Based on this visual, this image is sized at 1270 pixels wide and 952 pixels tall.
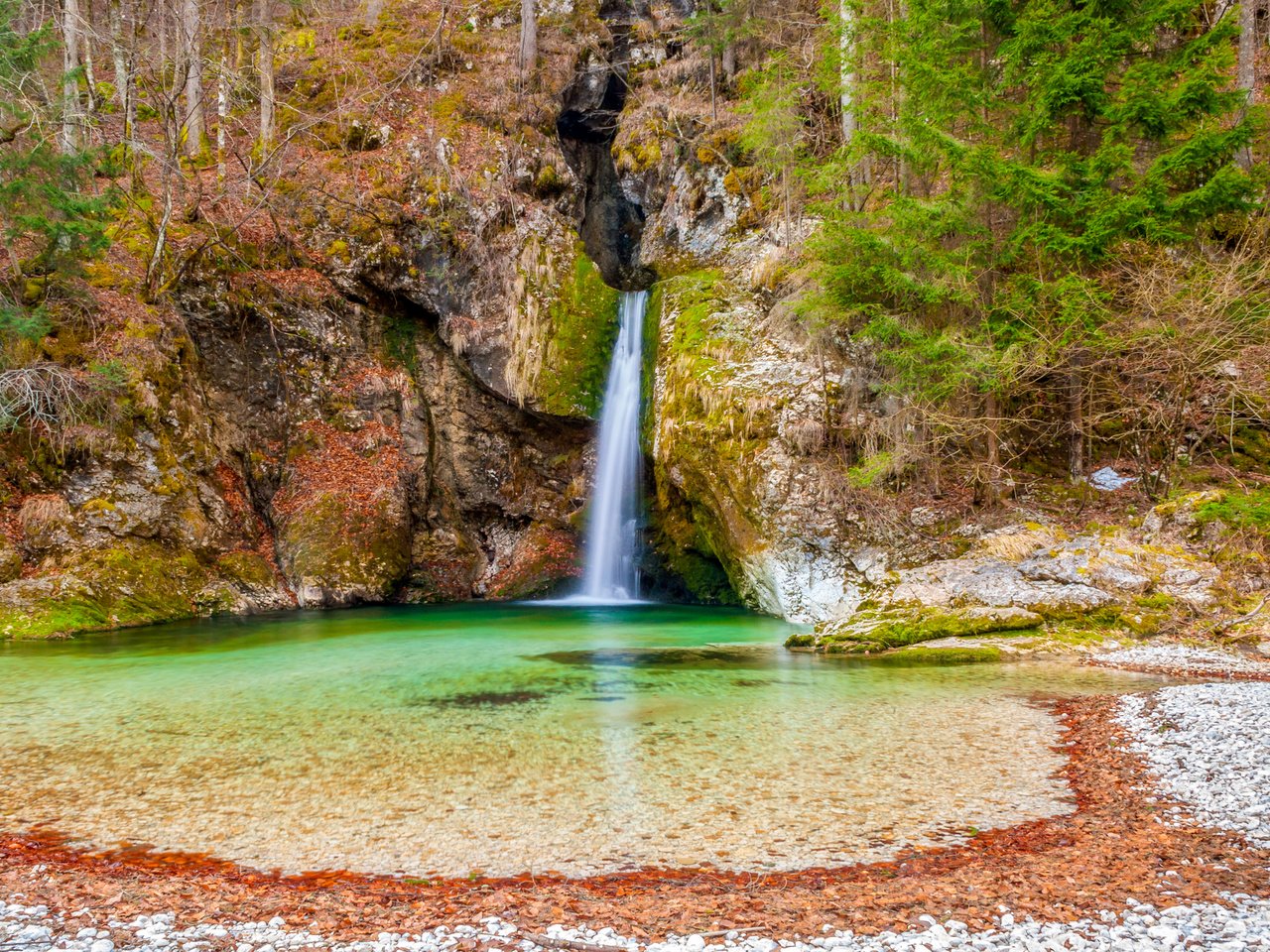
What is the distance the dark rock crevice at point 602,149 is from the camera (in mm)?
22125

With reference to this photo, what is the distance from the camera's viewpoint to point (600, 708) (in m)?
6.92

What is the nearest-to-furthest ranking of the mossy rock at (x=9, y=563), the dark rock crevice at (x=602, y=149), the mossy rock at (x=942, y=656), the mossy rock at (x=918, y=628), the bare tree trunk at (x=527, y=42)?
the mossy rock at (x=942, y=656)
the mossy rock at (x=918, y=628)
the mossy rock at (x=9, y=563)
the bare tree trunk at (x=527, y=42)
the dark rock crevice at (x=602, y=149)

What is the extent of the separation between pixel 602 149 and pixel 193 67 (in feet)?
35.8

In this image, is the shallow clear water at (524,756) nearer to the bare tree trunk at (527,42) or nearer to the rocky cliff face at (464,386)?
the rocky cliff face at (464,386)

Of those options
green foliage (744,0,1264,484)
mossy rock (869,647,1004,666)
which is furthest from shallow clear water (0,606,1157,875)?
green foliage (744,0,1264,484)

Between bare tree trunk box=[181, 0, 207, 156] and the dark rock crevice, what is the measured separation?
944cm

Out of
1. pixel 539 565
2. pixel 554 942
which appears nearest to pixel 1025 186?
pixel 554 942

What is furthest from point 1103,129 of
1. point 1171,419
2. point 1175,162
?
point 1171,419

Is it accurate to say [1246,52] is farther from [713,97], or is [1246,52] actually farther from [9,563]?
[9,563]

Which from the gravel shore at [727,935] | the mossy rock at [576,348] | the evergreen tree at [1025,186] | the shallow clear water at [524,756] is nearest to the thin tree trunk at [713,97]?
the mossy rock at [576,348]

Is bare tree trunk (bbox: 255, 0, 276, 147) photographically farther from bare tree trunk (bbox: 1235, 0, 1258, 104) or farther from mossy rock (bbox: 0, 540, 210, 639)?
bare tree trunk (bbox: 1235, 0, 1258, 104)

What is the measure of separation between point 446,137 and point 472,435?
25.6 ft

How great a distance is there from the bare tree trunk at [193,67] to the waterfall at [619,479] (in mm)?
10156

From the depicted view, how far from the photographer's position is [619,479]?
1722 cm
